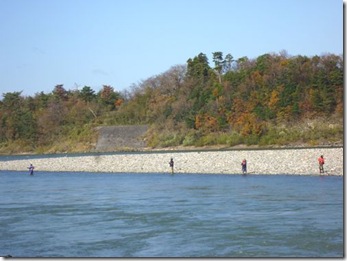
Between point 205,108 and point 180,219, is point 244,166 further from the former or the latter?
point 205,108

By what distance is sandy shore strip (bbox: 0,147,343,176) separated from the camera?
3588 cm

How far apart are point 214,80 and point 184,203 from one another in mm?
54437

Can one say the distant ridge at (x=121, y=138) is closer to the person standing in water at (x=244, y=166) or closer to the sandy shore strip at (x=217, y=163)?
the sandy shore strip at (x=217, y=163)

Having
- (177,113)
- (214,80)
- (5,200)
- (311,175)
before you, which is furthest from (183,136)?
(5,200)

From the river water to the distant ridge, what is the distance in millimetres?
40589

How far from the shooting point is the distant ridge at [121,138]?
7500cm

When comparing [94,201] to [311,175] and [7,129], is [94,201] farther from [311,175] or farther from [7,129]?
[7,129]

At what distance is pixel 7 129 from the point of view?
88750 millimetres

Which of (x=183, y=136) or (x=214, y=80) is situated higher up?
(x=214, y=80)

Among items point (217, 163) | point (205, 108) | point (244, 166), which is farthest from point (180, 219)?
point (205, 108)

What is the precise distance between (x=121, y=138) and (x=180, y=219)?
57.6 metres

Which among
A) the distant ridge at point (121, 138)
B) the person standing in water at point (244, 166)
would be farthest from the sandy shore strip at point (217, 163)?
the distant ridge at point (121, 138)

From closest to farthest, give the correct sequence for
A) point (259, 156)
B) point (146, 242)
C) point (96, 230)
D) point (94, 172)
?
point (146, 242), point (96, 230), point (259, 156), point (94, 172)

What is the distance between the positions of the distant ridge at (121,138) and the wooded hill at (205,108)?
1191 mm
